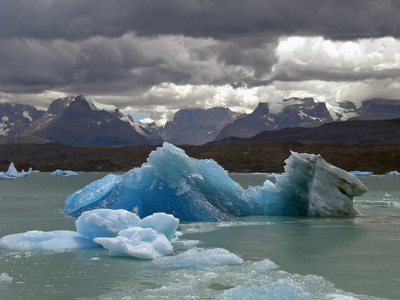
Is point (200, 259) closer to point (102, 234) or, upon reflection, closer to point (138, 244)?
point (138, 244)

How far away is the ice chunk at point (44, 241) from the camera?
1157cm

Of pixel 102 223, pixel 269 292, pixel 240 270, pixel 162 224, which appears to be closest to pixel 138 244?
pixel 162 224

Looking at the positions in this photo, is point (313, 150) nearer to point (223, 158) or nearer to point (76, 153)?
point (223, 158)

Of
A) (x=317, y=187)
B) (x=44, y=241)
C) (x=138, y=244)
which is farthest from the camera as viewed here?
(x=317, y=187)

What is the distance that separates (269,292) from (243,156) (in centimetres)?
11136

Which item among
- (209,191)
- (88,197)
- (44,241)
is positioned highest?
(209,191)

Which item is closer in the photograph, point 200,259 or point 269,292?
point 269,292

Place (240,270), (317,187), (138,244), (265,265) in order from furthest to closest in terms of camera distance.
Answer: (317,187)
(138,244)
(265,265)
(240,270)

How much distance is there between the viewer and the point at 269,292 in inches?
302

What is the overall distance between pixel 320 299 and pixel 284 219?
35.9ft

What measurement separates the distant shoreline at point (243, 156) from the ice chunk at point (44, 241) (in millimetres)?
93441

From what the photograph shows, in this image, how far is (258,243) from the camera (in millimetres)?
12594

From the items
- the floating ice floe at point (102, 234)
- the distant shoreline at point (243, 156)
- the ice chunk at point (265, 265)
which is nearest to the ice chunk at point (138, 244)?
the floating ice floe at point (102, 234)

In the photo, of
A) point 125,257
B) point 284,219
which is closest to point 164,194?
point 284,219
